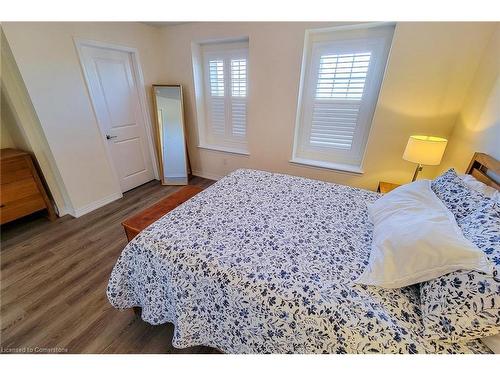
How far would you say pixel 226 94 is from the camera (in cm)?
307

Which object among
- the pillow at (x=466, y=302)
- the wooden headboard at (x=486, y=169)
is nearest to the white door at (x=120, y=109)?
the pillow at (x=466, y=302)

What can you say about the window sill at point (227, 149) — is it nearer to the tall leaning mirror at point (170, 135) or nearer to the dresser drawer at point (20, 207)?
the tall leaning mirror at point (170, 135)

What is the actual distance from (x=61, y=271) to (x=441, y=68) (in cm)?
377

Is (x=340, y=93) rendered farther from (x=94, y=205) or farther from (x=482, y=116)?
(x=94, y=205)

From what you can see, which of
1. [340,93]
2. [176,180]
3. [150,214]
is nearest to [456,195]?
[340,93]

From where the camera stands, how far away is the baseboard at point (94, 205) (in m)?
2.49

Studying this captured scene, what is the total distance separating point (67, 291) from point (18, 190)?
140 centimetres

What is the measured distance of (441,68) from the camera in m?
1.80

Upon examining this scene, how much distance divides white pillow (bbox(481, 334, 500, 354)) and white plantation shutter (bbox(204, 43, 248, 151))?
9.68 feet

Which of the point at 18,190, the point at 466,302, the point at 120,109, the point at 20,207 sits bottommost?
the point at 20,207

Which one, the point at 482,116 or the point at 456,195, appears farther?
the point at 482,116

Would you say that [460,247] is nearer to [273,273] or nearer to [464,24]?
[273,273]

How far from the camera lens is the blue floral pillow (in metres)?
0.98

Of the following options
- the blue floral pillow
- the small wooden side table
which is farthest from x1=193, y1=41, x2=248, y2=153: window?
the blue floral pillow
